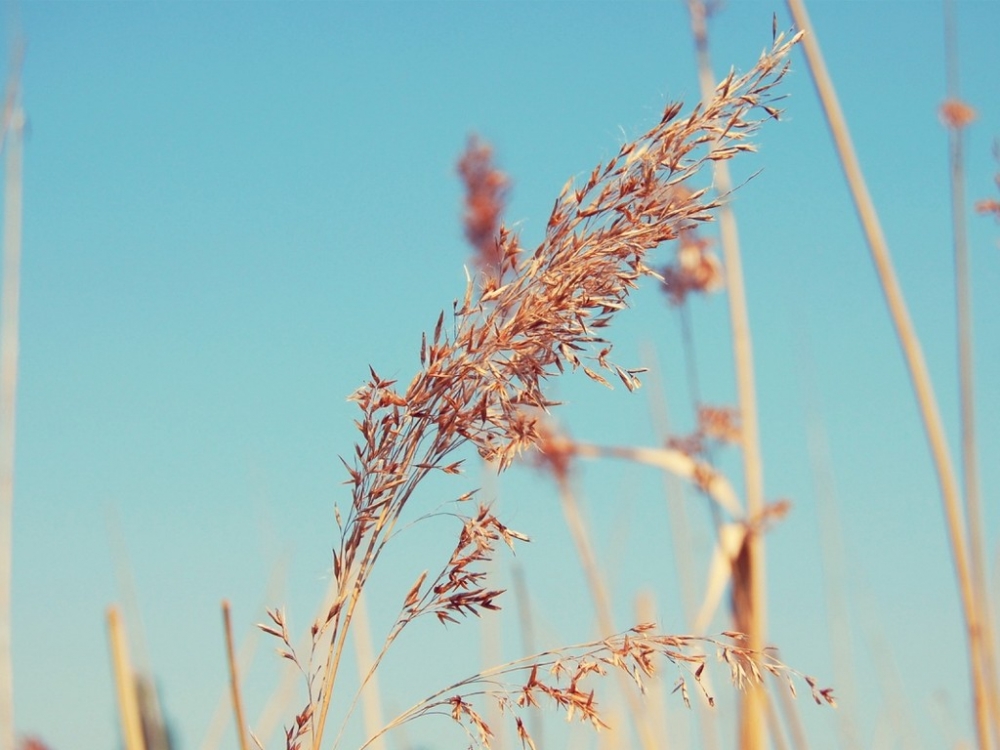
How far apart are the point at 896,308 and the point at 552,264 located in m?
1.24

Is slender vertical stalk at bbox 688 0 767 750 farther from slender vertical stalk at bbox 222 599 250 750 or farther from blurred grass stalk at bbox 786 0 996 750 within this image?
slender vertical stalk at bbox 222 599 250 750

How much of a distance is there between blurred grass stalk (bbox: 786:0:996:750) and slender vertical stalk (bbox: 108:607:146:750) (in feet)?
5.92

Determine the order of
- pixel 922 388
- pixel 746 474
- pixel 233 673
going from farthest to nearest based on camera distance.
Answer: pixel 746 474
pixel 922 388
pixel 233 673

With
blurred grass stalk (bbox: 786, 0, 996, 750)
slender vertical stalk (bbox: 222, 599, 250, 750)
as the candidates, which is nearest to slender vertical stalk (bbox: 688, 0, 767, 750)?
blurred grass stalk (bbox: 786, 0, 996, 750)

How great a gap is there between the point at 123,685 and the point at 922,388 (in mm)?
1866

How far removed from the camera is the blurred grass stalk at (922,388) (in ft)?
8.00

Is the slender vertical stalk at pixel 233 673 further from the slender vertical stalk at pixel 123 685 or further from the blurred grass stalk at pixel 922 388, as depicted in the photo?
the blurred grass stalk at pixel 922 388

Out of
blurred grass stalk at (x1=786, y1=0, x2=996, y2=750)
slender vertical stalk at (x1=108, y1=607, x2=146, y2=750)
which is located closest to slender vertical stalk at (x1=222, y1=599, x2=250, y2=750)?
slender vertical stalk at (x1=108, y1=607, x2=146, y2=750)

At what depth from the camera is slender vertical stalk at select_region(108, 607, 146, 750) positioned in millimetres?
2041

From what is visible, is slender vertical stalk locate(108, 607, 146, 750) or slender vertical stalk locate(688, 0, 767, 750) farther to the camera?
slender vertical stalk locate(688, 0, 767, 750)

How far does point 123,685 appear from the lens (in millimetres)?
2061

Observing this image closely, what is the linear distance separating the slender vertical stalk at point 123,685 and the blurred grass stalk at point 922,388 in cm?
180

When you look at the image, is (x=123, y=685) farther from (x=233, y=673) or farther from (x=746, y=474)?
(x=746, y=474)

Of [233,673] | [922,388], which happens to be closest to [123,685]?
[233,673]
